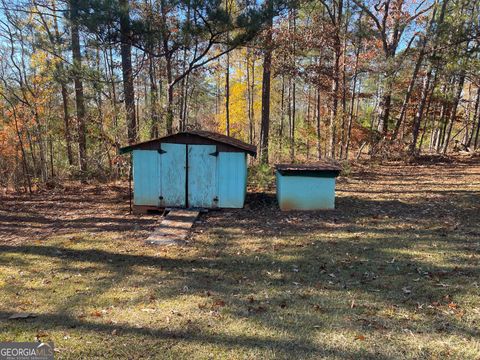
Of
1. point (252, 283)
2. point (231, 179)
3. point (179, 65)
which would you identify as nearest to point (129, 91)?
point (179, 65)

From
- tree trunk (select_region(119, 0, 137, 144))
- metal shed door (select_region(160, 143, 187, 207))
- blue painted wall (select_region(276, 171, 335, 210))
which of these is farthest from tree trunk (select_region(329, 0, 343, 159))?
metal shed door (select_region(160, 143, 187, 207))

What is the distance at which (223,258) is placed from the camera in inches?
207

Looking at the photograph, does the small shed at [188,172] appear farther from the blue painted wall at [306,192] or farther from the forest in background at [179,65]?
the forest in background at [179,65]

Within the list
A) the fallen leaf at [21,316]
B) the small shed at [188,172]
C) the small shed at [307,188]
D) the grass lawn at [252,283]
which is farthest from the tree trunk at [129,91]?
the fallen leaf at [21,316]

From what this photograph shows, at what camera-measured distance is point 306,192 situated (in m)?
7.59

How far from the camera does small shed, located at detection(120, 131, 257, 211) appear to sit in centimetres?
755

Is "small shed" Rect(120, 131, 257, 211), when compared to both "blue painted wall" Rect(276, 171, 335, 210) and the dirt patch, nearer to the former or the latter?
the dirt patch

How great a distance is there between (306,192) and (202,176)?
2.30 metres

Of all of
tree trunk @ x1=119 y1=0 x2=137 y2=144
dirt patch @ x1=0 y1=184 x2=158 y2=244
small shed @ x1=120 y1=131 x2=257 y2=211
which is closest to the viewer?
dirt patch @ x1=0 y1=184 x2=158 y2=244

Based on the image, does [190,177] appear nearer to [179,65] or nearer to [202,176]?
[202,176]

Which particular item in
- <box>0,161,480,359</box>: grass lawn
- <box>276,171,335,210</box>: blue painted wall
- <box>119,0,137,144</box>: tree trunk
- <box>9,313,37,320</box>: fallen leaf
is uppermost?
<box>119,0,137,144</box>: tree trunk

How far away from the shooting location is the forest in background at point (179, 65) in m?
8.12

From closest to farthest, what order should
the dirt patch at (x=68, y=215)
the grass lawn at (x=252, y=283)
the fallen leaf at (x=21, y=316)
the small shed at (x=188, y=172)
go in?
the grass lawn at (x=252, y=283) < the fallen leaf at (x=21, y=316) < the dirt patch at (x=68, y=215) < the small shed at (x=188, y=172)

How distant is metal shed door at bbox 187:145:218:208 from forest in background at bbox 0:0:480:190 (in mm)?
2784
